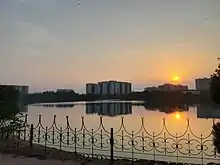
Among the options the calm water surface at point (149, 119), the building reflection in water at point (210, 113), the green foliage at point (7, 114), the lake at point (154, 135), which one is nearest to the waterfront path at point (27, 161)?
the lake at point (154, 135)

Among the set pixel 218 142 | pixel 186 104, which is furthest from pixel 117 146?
pixel 186 104

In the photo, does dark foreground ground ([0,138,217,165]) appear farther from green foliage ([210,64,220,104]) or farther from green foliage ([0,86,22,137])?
green foliage ([210,64,220,104])

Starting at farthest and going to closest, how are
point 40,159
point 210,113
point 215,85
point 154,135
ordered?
point 210,113 → point 215,85 → point 154,135 → point 40,159

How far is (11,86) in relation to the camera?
11016 millimetres

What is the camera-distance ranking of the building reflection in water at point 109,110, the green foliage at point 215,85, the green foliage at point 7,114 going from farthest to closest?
the building reflection in water at point 109,110 → the green foliage at point 215,85 → the green foliage at point 7,114

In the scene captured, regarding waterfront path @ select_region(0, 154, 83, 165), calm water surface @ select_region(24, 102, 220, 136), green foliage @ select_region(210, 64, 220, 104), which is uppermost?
green foliage @ select_region(210, 64, 220, 104)

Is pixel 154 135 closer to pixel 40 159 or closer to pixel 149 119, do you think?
pixel 40 159

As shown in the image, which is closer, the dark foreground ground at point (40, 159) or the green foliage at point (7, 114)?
the dark foreground ground at point (40, 159)

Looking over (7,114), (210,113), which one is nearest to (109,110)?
(210,113)

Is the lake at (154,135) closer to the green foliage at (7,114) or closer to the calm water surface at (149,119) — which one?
the calm water surface at (149,119)

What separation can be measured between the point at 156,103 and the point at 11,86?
43779mm

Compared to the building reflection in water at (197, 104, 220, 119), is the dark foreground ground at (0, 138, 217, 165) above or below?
below

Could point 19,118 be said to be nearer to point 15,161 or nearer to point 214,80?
point 15,161

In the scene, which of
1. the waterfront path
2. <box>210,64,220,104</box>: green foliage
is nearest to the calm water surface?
<box>210,64,220,104</box>: green foliage
